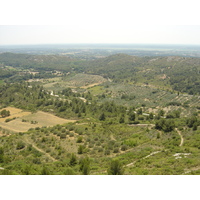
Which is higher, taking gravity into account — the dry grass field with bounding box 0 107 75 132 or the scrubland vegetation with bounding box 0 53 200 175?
the scrubland vegetation with bounding box 0 53 200 175

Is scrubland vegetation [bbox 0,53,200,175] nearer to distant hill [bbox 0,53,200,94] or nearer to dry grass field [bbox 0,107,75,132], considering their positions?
dry grass field [bbox 0,107,75,132]

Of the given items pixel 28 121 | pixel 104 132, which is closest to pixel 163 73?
pixel 104 132

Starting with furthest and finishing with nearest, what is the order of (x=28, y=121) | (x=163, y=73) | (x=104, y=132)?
(x=163, y=73), (x=28, y=121), (x=104, y=132)

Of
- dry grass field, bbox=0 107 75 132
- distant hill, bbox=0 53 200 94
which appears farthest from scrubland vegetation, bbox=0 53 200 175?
distant hill, bbox=0 53 200 94

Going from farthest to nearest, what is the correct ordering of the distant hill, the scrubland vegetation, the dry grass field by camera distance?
1. the distant hill
2. the dry grass field
3. the scrubland vegetation

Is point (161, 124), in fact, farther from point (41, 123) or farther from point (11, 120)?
point (11, 120)

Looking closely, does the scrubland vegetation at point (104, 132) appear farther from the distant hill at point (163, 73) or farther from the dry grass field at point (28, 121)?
the distant hill at point (163, 73)

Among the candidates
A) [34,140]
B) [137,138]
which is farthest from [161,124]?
[34,140]

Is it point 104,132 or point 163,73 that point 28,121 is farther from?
point 163,73
